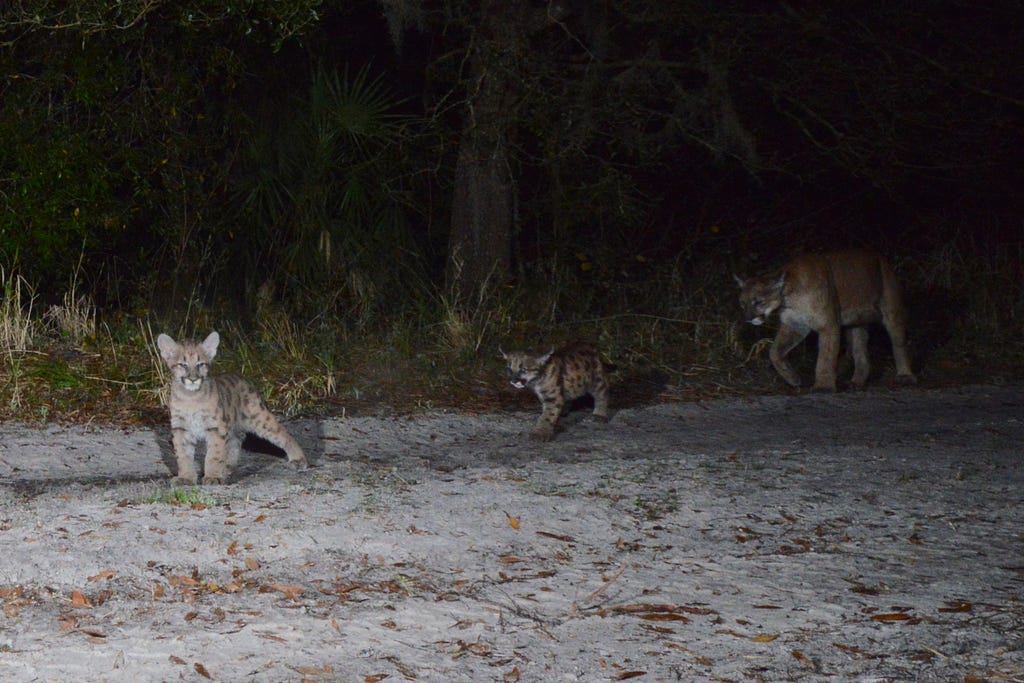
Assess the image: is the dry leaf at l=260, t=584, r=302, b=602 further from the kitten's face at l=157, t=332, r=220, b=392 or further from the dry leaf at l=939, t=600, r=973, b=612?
the dry leaf at l=939, t=600, r=973, b=612

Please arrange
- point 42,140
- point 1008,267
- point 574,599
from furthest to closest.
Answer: point 1008,267 < point 42,140 < point 574,599

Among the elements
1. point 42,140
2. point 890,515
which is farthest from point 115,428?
point 890,515

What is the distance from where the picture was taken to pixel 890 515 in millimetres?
7547

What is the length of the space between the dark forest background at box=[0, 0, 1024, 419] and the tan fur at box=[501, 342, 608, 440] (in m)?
1.64

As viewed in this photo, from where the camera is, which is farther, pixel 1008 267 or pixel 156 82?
pixel 1008 267

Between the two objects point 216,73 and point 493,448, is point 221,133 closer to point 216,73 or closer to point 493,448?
point 216,73

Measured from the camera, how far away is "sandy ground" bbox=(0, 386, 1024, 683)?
527 cm

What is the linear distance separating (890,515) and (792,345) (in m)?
5.45

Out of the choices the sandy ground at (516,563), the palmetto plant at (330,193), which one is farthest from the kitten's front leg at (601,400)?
the palmetto plant at (330,193)

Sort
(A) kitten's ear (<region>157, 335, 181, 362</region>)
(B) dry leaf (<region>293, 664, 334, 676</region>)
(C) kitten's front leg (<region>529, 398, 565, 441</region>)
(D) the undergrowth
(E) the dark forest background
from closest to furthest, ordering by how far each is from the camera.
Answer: (B) dry leaf (<region>293, 664, 334, 676</region>)
(A) kitten's ear (<region>157, 335, 181, 362</region>)
(C) kitten's front leg (<region>529, 398, 565, 441</region>)
(D) the undergrowth
(E) the dark forest background

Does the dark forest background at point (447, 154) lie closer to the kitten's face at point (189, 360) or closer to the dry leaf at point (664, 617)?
the kitten's face at point (189, 360)

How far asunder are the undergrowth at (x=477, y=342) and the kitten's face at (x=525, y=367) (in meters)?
1.12

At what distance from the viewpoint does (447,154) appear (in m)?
15.0

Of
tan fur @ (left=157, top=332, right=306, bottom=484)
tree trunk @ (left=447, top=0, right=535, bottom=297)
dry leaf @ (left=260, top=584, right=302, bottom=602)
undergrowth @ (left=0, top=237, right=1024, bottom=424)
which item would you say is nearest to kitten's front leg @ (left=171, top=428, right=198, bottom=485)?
tan fur @ (left=157, top=332, right=306, bottom=484)
